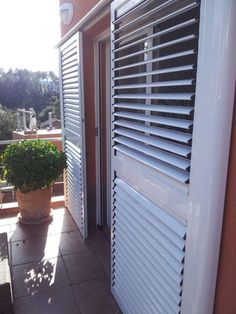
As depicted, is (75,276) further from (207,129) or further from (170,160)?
(207,129)

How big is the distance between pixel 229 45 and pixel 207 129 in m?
0.28

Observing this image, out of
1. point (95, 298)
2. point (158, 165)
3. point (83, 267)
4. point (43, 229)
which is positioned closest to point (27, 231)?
point (43, 229)

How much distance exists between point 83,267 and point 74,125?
4.77 ft

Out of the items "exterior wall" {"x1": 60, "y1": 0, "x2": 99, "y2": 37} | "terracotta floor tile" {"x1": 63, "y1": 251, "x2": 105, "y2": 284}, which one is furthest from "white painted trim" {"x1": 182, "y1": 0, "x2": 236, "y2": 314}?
"exterior wall" {"x1": 60, "y1": 0, "x2": 99, "y2": 37}

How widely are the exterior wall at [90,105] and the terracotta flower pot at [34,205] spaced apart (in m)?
0.58

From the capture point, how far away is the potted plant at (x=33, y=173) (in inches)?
128

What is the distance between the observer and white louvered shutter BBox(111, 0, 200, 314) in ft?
4.11

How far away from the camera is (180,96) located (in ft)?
3.89

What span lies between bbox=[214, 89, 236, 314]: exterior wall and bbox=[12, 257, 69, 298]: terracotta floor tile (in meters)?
1.63

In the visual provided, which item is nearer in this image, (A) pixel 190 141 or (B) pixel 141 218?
(A) pixel 190 141

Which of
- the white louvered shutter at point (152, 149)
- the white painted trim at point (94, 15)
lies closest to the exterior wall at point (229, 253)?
the white louvered shutter at point (152, 149)

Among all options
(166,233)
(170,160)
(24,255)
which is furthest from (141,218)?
(24,255)

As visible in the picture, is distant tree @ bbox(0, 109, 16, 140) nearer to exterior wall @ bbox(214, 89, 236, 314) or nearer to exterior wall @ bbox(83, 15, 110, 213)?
exterior wall @ bbox(83, 15, 110, 213)

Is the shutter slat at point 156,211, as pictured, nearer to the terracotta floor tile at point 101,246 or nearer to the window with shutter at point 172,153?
the window with shutter at point 172,153
